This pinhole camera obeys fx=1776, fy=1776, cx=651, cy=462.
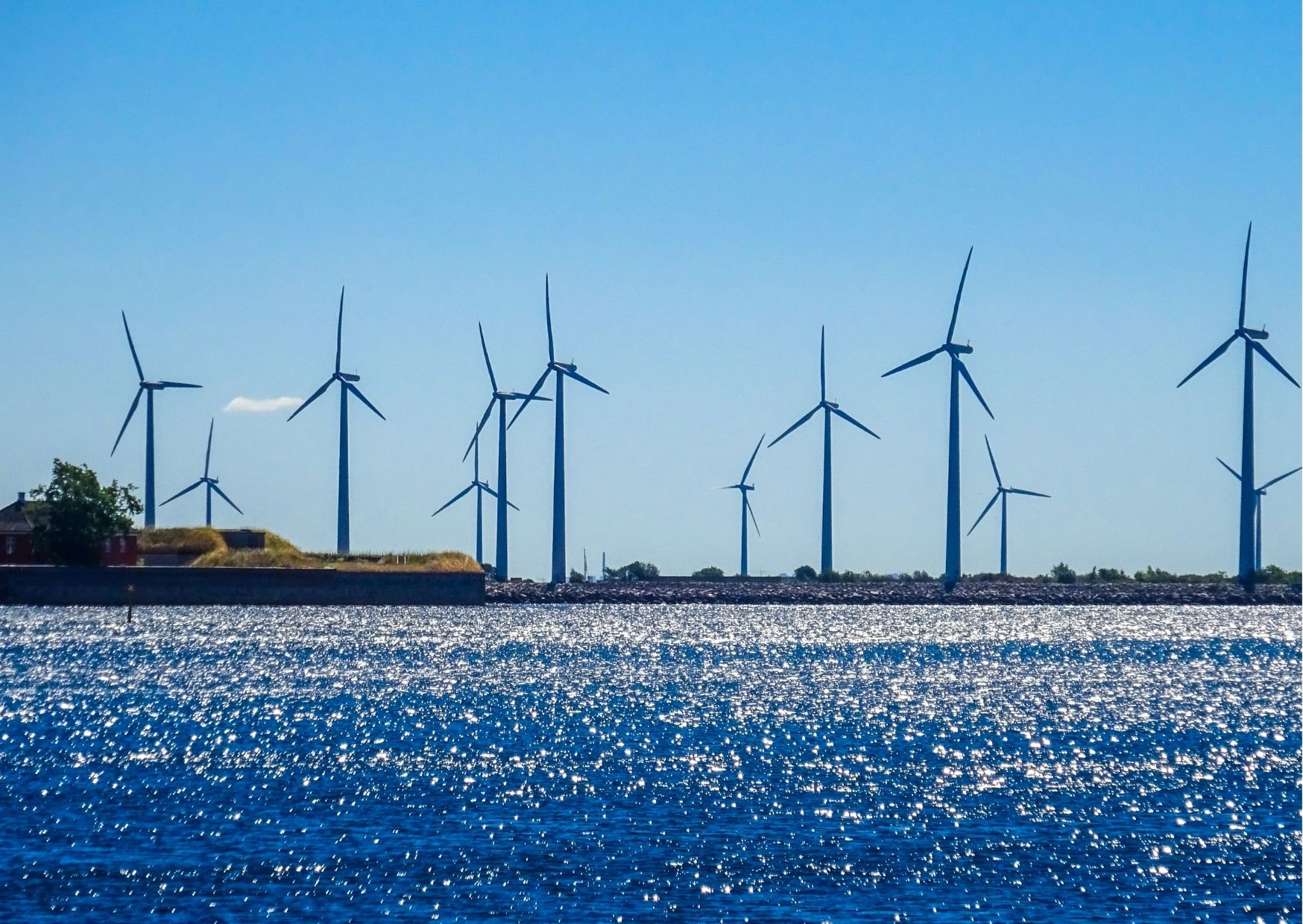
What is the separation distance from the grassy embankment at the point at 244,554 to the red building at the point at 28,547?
3.19 m

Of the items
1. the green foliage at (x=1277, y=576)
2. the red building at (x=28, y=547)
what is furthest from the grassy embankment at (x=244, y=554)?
the green foliage at (x=1277, y=576)

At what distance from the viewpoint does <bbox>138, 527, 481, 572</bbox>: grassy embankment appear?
124m

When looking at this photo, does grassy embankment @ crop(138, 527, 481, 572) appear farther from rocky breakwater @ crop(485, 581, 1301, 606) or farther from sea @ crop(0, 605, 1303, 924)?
sea @ crop(0, 605, 1303, 924)

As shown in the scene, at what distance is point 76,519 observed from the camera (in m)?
120

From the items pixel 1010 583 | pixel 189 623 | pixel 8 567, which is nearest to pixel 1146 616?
pixel 1010 583

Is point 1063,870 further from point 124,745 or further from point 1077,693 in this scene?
point 1077,693

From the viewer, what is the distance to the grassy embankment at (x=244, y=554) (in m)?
124

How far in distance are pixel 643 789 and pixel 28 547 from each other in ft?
305

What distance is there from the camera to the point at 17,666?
75.7 m

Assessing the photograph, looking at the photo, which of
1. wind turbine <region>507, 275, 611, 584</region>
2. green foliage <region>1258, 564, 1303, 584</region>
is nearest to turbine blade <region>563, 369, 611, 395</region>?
wind turbine <region>507, 275, 611, 584</region>

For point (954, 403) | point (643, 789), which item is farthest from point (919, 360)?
point (643, 789)

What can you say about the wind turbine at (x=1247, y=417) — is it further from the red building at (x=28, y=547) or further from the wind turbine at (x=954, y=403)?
the red building at (x=28, y=547)

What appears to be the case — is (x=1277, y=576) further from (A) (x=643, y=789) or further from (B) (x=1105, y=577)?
(A) (x=643, y=789)

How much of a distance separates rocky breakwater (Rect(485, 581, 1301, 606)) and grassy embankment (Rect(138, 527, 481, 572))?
15230mm
